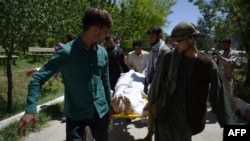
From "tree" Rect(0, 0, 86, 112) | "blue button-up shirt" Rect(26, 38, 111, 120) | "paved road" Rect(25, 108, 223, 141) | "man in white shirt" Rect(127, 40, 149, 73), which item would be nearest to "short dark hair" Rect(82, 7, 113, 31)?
"blue button-up shirt" Rect(26, 38, 111, 120)

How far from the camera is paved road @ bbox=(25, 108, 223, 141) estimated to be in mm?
6621

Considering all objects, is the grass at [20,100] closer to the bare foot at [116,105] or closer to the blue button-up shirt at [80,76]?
the bare foot at [116,105]

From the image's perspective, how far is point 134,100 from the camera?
5879 mm

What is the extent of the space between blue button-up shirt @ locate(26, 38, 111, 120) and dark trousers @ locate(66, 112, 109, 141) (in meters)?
0.05

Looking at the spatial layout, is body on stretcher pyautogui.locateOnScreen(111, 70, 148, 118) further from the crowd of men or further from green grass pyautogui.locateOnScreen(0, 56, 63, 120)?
green grass pyautogui.locateOnScreen(0, 56, 63, 120)

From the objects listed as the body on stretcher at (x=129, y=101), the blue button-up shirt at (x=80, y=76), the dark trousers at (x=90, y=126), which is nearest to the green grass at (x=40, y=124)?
the body on stretcher at (x=129, y=101)

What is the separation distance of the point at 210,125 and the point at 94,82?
5033mm

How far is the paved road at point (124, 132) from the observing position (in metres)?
6.62

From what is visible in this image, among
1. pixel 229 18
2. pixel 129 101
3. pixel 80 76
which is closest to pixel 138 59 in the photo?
pixel 129 101

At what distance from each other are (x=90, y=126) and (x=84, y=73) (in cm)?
50

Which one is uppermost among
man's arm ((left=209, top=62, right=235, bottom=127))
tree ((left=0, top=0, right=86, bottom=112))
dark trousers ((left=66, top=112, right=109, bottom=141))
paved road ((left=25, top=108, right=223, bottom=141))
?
tree ((left=0, top=0, right=86, bottom=112))

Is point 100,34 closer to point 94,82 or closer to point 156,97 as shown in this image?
point 94,82

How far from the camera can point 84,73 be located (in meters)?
3.12

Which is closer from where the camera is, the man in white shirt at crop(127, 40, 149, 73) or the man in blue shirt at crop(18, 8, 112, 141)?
the man in blue shirt at crop(18, 8, 112, 141)
